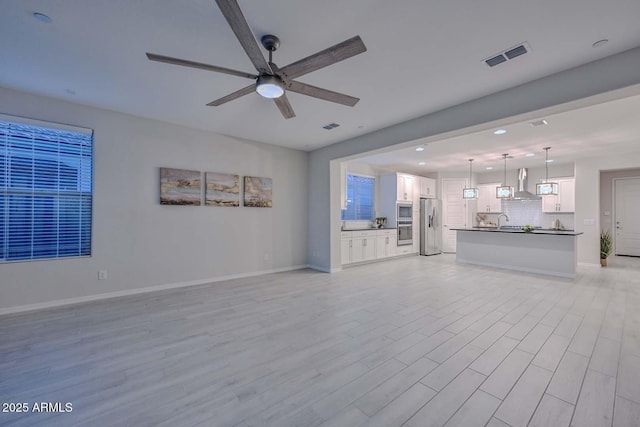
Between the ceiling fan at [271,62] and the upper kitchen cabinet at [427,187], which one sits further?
the upper kitchen cabinet at [427,187]

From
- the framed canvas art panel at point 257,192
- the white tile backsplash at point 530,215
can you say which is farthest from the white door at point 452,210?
the framed canvas art panel at point 257,192

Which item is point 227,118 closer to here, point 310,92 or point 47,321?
point 310,92

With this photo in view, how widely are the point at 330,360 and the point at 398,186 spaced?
6.26 meters

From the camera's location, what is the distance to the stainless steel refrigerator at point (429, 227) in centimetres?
829

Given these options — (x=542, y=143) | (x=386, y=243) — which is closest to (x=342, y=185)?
(x=386, y=243)

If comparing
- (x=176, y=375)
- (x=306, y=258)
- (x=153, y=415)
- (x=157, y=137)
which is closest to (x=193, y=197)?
(x=157, y=137)

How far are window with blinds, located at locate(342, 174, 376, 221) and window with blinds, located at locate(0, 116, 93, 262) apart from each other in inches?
218

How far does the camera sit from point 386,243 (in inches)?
290

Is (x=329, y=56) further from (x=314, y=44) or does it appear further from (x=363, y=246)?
(x=363, y=246)

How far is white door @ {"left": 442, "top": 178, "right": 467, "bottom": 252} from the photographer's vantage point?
874 centimetres

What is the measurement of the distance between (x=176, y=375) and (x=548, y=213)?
393 inches

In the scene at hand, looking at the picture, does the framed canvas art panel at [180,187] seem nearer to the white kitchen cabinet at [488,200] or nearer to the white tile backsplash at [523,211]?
the white kitchen cabinet at [488,200]

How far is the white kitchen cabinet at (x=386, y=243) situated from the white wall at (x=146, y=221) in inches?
111

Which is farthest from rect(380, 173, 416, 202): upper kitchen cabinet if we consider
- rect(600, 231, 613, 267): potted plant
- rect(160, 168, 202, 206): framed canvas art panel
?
rect(160, 168, 202, 206): framed canvas art panel
